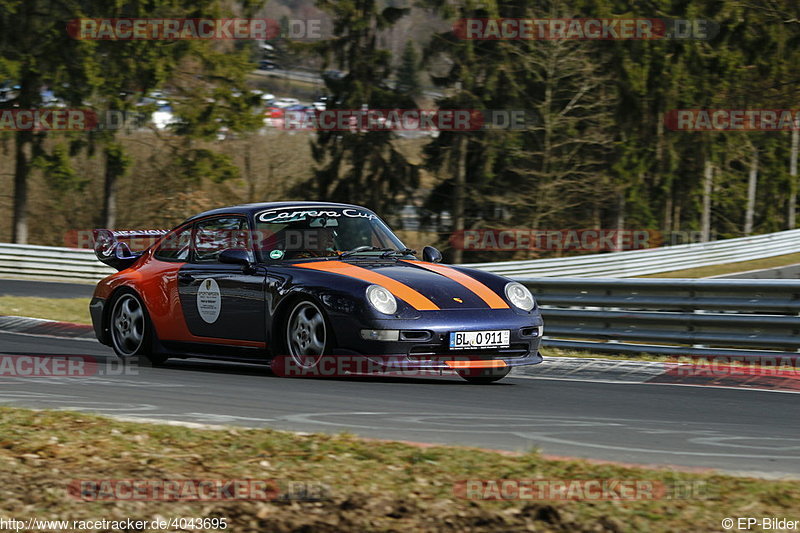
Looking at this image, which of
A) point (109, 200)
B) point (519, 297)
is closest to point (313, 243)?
point (519, 297)

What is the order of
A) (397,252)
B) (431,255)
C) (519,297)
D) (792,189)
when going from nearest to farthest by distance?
(519,297), (397,252), (431,255), (792,189)

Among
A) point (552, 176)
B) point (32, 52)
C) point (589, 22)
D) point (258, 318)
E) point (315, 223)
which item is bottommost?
point (258, 318)

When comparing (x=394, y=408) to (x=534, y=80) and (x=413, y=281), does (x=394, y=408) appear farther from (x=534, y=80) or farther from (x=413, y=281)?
(x=534, y=80)

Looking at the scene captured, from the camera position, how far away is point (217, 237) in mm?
9562

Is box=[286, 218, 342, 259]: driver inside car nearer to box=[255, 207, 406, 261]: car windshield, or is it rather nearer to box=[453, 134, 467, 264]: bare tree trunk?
box=[255, 207, 406, 261]: car windshield

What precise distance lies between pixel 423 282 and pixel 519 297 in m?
0.83

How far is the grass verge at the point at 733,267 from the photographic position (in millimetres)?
28094

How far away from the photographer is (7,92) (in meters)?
32.9

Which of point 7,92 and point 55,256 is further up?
point 7,92

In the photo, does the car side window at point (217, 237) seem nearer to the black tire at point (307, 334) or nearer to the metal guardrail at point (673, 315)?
the black tire at point (307, 334)

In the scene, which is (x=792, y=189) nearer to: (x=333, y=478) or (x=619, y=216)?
(x=619, y=216)

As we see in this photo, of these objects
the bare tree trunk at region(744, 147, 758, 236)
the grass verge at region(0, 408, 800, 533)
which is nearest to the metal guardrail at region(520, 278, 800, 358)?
the grass verge at region(0, 408, 800, 533)

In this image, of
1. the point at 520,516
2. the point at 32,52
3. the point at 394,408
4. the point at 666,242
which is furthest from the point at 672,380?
the point at 666,242

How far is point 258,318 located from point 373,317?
1275 millimetres
